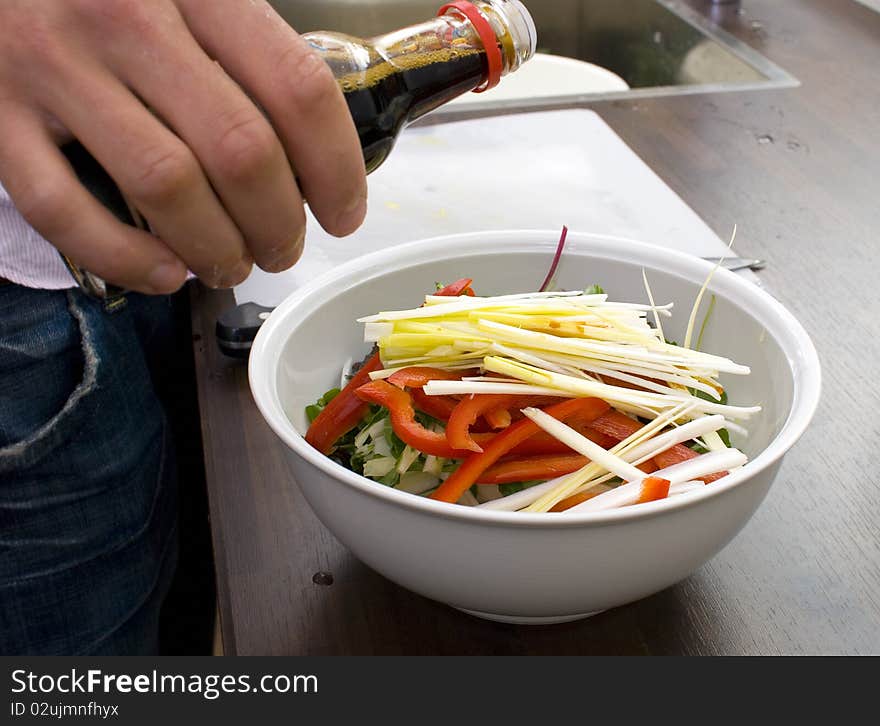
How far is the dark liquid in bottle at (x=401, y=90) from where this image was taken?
0.67m

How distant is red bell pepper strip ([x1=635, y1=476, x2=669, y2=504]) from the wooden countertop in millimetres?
115

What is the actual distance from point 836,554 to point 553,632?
22 centimetres

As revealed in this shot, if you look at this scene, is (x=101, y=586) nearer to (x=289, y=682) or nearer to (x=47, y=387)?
(x=47, y=387)

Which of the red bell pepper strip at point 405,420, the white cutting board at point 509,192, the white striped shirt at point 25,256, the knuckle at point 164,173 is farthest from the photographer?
the white cutting board at point 509,192

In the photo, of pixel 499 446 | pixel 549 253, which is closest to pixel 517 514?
pixel 499 446

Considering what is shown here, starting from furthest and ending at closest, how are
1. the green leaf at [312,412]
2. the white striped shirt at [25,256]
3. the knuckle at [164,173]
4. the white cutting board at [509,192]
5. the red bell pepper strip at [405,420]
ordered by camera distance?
the white cutting board at [509,192] < the white striped shirt at [25,256] < the green leaf at [312,412] < the red bell pepper strip at [405,420] < the knuckle at [164,173]

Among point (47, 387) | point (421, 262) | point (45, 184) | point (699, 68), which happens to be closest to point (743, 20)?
point (699, 68)

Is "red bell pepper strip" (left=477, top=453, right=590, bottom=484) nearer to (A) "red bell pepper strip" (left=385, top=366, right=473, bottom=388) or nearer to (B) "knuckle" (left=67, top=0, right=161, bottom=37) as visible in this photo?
(A) "red bell pepper strip" (left=385, top=366, right=473, bottom=388)

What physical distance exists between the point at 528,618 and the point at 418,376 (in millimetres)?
180

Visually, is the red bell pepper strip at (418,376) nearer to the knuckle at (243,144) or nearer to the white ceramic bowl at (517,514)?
the white ceramic bowl at (517,514)

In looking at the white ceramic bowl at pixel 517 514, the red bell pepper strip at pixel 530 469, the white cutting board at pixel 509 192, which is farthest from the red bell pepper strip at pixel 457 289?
the white cutting board at pixel 509 192

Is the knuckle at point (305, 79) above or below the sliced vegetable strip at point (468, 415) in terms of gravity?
above

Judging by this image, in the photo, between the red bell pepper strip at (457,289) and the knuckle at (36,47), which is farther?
the red bell pepper strip at (457,289)

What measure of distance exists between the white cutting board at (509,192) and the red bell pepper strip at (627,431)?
1.42 ft
